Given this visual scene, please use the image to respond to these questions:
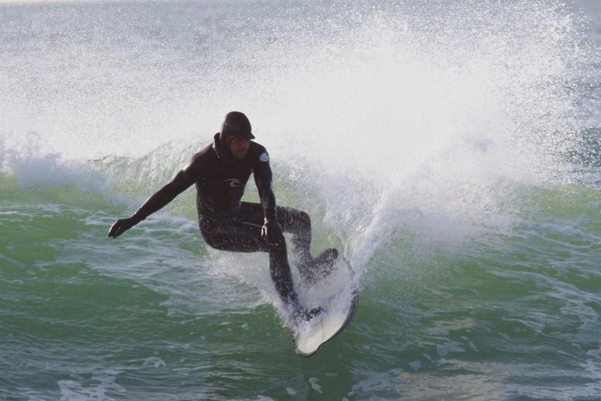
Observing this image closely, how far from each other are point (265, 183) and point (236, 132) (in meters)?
0.53

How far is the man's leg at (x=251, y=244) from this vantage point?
6.25 metres

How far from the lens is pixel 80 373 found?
5.86 m

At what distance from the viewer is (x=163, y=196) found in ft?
19.9

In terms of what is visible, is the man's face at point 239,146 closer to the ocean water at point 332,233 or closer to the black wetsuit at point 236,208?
the black wetsuit at point 236,208

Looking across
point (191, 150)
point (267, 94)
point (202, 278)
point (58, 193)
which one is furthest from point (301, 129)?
point (202, 278)

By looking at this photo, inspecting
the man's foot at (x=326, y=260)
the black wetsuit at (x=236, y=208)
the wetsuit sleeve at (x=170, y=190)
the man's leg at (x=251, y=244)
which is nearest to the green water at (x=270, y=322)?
the man's leg at (x=251, y=244)

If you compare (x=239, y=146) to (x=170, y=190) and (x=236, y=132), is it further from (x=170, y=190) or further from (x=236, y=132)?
(x=170, y=190)

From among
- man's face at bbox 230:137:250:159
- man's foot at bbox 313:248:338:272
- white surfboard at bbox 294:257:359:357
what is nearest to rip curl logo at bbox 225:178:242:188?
man's face at bbox 230:137:250:159

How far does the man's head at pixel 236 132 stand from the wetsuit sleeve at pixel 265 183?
0.23 metres

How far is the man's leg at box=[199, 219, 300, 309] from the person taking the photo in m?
6.25

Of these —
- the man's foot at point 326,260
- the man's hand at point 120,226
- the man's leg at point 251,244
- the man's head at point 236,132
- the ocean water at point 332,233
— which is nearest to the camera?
the man's head at point 236,132

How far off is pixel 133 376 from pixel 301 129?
21.5ft

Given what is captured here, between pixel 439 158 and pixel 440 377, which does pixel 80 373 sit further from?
pixel 439 158

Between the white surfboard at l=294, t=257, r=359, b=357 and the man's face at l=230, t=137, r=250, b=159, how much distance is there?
1373 millimetres
